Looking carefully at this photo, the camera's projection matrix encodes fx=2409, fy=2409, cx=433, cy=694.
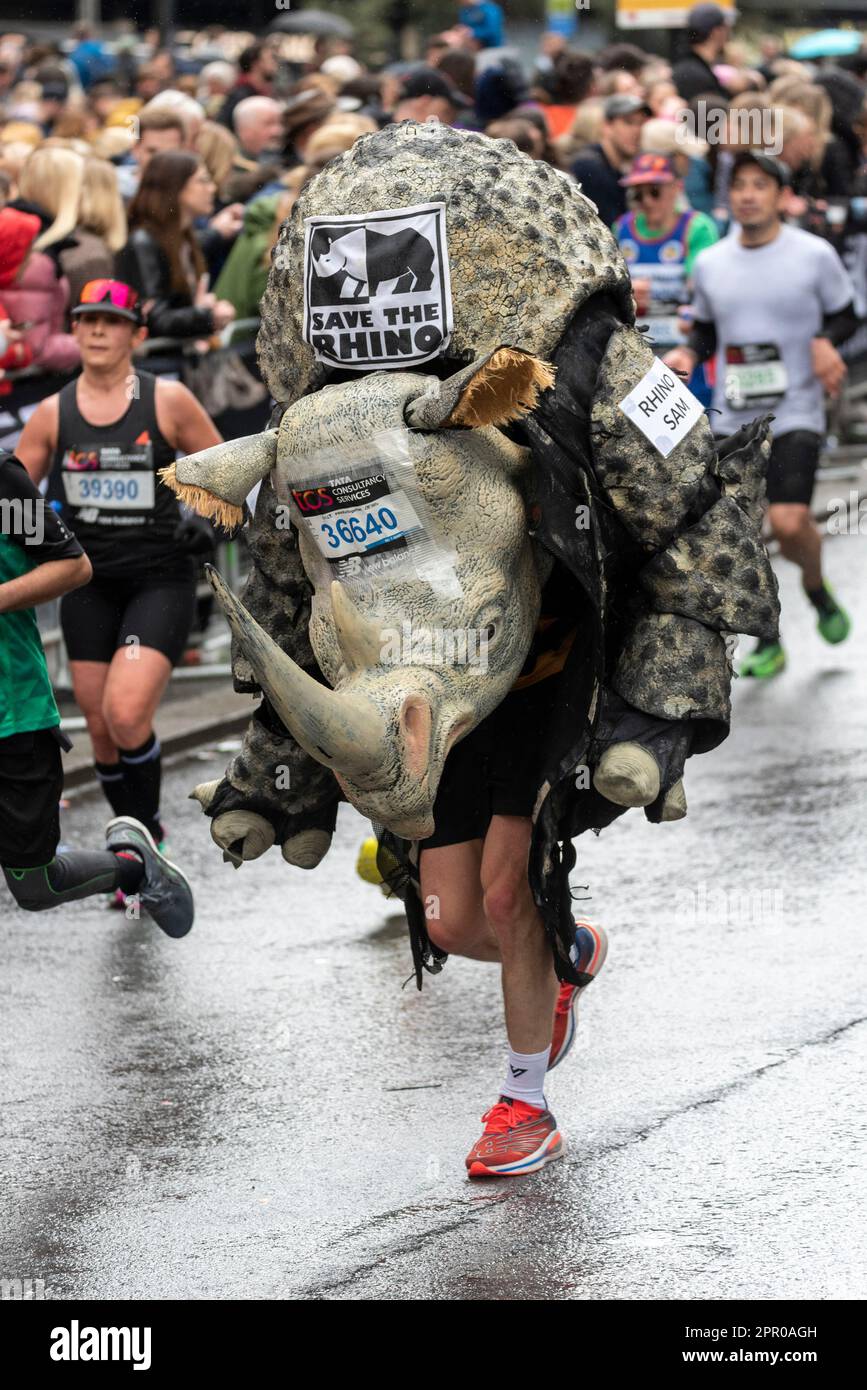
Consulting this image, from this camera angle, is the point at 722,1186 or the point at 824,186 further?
the point at 824,186

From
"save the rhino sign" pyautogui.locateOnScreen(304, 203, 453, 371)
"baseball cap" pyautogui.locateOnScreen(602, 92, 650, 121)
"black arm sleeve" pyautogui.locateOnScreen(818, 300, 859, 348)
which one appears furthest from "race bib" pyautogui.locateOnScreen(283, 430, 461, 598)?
"baseball cap" pyautogui.locateOnScreen(602, 92, 650, 121)

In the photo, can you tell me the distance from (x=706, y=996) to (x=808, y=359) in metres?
4.71

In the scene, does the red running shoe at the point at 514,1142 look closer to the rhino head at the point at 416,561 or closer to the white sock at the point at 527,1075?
the white sock at the point at 527,1075

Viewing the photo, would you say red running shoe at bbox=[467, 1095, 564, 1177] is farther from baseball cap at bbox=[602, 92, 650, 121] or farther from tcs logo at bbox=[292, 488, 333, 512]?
baseball cap at bbox=[602, 92, 650, 121]

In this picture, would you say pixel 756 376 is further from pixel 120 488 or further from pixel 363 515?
pixel 363 515

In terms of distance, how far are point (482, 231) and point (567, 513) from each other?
0.63 metres

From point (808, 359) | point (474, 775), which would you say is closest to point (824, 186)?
point (808, 359)

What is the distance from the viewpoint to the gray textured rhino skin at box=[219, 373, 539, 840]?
15.6 ft

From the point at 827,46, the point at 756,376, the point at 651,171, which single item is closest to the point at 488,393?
the point at 756,376

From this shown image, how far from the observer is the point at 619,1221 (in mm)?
5395

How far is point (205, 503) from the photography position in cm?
511

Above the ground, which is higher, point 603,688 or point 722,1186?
point 603,688

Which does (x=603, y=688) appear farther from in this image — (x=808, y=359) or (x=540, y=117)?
(x=540, y=117)
